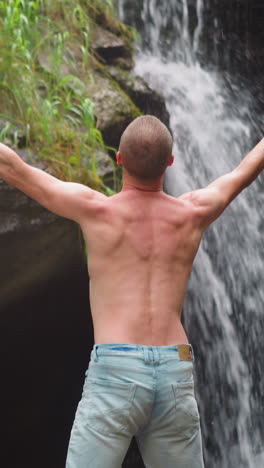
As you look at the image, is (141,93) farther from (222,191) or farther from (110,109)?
(222,191)

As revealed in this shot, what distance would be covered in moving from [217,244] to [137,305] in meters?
3.54

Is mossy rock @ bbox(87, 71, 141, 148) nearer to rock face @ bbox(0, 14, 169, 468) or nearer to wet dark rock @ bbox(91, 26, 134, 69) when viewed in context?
rock face @ bbox(0, 14, 169, 468)

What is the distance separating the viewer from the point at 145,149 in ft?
6.84

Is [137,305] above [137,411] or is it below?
above

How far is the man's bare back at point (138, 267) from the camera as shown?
202 cm

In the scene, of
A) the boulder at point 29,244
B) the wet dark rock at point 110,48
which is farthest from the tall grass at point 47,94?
the wet dark rock at point 110,48

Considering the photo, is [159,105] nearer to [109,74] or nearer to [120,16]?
[109,74]

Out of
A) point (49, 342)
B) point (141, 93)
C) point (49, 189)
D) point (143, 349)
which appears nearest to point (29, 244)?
point (49, 342)

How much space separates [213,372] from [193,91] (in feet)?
10.2

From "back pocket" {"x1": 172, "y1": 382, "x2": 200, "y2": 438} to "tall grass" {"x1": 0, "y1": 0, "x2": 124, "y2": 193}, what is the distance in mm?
2204

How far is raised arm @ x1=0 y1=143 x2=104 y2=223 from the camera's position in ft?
6.84

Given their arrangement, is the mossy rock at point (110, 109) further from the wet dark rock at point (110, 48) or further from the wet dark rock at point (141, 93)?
the wet dark rock at point (110, 48)

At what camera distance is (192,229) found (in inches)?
85.9

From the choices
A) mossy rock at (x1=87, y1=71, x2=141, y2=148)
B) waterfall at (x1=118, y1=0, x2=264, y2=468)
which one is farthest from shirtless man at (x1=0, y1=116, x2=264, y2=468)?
waterfall at (x1=118, y1=0, x2=264, y2=468)
